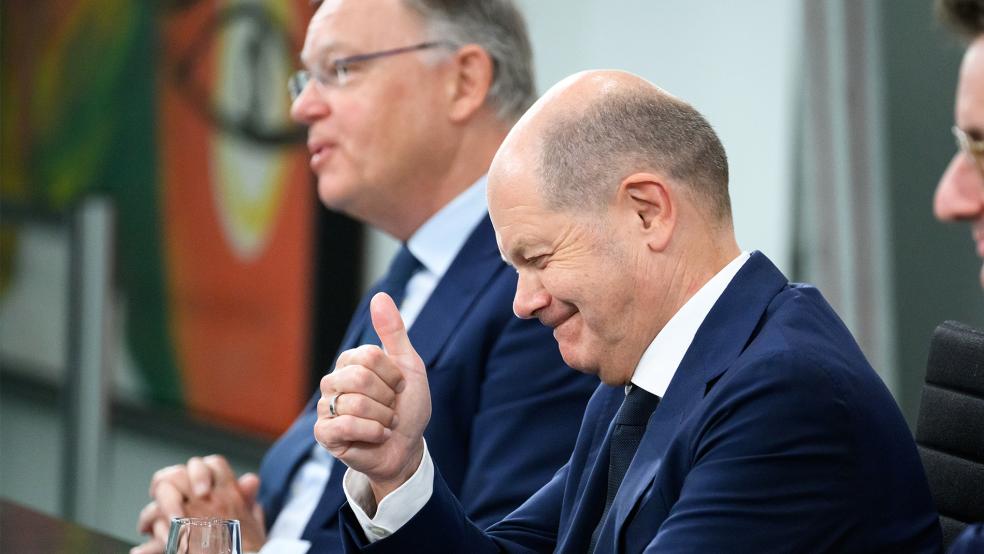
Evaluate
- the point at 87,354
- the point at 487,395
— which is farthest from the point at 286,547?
the point at 87,354

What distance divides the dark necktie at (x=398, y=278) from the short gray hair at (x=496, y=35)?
303 millimetres

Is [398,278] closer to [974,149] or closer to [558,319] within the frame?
[558,319]

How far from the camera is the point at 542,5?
413cm

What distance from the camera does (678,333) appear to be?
156 centimetres

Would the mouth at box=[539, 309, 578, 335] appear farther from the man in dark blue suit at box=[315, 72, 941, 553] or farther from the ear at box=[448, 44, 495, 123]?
the ear at box=[448, 44, 495, 123]

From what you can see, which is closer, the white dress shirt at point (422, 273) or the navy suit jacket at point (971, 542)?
the navy suit jacket at point (971, 542)

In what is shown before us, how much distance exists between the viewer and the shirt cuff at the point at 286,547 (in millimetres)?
2182

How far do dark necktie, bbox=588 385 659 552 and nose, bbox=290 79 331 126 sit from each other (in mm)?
1039

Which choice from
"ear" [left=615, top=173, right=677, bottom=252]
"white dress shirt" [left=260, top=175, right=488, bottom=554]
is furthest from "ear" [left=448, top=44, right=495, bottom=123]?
"ear" [left=615, top=173, right=677, bottom=252]

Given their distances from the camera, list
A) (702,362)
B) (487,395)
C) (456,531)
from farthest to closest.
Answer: (487,395) < (456,531) < (702,362)

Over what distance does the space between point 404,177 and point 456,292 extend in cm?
26

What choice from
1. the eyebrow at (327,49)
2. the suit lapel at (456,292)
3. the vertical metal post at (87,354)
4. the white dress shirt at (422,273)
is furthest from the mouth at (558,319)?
the vertical metal post at (87,354)

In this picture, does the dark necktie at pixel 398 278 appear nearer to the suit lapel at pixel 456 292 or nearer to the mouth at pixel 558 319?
the suit lapel at pixel 456 292

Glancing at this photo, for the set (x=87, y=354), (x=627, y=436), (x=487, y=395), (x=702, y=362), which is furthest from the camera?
(x=87, y=354)
